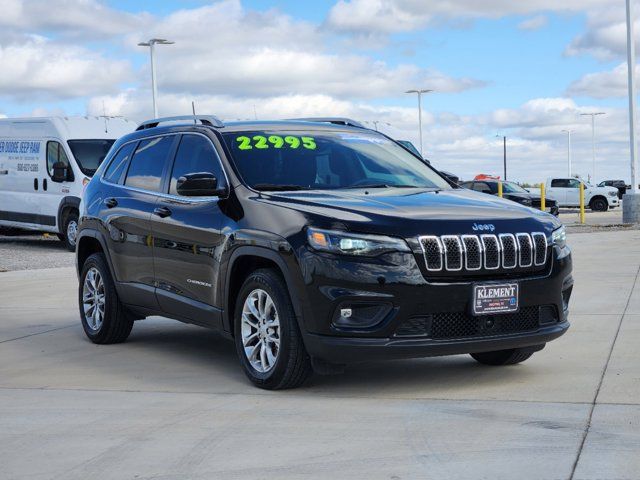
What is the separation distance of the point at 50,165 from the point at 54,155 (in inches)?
8.6

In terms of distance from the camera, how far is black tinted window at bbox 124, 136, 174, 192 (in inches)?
328

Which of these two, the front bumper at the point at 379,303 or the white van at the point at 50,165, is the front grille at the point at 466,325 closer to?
the front bumper at the point at 379,303

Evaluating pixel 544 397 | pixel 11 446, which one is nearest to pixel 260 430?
pixel 11 446

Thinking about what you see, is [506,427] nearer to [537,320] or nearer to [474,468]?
[474,468]

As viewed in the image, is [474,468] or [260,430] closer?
[474,468]

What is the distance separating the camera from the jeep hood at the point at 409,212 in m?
6.33

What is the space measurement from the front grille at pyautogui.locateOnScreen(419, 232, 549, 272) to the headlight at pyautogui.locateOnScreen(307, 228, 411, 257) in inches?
6.3

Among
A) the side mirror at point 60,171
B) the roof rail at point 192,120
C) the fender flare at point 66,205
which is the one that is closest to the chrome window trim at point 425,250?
the roof rail at point 192,120

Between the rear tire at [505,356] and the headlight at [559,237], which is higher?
the headlight at [559,237]

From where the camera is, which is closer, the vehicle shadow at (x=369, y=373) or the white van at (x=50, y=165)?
the vehicle shadow at (x=369, y=373)

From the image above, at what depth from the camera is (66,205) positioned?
816 inches

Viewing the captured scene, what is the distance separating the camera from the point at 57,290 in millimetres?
13609

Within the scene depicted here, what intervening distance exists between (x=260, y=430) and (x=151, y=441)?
56 centimetres

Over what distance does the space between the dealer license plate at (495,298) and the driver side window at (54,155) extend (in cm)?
1537
